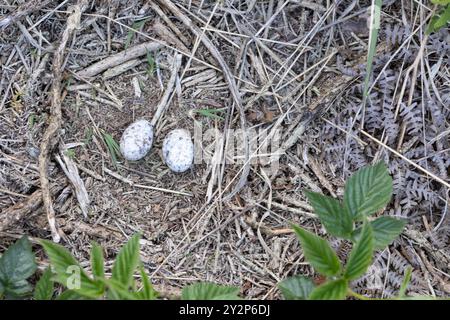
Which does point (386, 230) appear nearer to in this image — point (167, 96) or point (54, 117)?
point (167, 96)

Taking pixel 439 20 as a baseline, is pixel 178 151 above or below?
below

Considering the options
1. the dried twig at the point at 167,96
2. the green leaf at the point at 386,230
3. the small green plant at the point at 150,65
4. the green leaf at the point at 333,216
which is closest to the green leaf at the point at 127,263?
the green leaf at the point at 333,216

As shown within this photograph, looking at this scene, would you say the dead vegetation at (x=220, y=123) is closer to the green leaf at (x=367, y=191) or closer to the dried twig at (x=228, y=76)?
the dried twig at (x=228, y=76)

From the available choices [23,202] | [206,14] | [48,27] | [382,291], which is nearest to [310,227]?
[382,291]

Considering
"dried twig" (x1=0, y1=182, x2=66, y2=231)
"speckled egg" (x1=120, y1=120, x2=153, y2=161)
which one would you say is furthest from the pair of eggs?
"dried twig" (x1=0, y1=182, x2=66, y2=231)

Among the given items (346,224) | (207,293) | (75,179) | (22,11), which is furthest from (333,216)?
(22,11)
